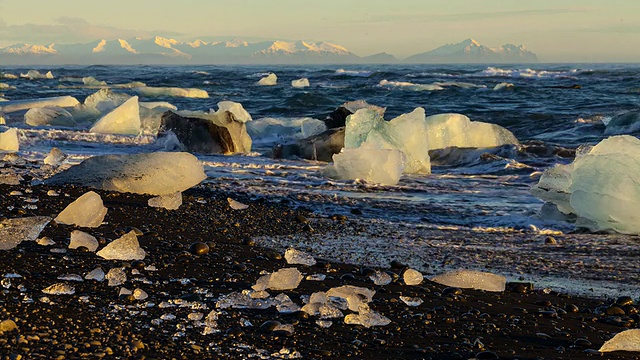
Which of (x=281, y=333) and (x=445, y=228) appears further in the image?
(x=445, y=228)

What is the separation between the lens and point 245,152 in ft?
34.2

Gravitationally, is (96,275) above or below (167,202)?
above

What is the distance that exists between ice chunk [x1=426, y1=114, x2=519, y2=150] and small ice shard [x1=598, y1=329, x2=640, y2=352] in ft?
25.3

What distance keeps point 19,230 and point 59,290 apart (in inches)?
42.7

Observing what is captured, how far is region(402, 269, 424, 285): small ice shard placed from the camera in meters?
3.76

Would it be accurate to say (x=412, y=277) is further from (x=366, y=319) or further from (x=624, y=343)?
(x=624, y=343)

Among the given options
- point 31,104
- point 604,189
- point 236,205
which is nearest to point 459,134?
point 604,189

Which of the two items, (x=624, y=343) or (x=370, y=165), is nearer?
(x=624, y=343)

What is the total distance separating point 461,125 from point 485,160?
129cm

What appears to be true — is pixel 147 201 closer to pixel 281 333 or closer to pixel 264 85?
pixel 281 333

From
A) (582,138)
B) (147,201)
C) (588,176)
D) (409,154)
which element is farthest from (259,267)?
(582,138)

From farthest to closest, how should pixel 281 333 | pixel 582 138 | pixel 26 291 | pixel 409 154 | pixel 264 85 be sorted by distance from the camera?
pixel 264 85
pixel 582 138
pixel 409 154
pixel 26 291
pixel 281 333

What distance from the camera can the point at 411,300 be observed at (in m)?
3.39

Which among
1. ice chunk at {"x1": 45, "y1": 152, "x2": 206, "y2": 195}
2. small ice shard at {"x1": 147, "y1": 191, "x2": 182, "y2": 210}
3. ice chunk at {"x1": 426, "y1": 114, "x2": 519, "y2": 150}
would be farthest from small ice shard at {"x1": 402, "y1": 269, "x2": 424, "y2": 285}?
ice chunk at {"x1": 426, "y1": 114, "x2": 519, "y2": 150}
